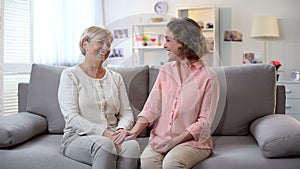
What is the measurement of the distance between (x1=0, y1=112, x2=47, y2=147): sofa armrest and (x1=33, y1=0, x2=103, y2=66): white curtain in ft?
4.88

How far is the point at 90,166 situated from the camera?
1824 mm

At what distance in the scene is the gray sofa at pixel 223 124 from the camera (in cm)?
174

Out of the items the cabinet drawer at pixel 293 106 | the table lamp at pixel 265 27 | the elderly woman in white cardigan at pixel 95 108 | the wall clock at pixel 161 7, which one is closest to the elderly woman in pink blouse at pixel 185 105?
the elderly woman in white cardigan at pixel 95 108

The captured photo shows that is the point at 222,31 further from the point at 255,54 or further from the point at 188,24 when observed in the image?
the point at 188,24

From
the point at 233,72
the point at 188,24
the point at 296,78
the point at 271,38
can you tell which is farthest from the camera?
the point at 271,38

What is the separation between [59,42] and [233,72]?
2.24 metres

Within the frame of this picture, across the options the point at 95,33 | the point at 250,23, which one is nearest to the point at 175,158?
the point at 95,33

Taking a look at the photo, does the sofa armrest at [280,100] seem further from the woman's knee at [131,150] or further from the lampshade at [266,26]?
the lampshade at [266,26]

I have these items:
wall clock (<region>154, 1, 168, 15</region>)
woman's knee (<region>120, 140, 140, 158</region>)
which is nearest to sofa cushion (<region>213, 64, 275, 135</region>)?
woman's knee (<region>120, 140, 140, 158</region>)

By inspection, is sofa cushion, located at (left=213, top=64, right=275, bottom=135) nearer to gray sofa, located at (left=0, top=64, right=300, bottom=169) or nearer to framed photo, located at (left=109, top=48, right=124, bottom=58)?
gray sofa, located at (left=0, top=64, right=300, bottom=169)

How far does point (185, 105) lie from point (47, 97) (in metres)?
0.99

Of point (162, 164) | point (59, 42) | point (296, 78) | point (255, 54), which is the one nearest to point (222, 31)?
point (255, 54)

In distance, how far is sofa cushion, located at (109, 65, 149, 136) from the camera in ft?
6.86

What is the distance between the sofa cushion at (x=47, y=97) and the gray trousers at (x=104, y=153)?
51 centimetres
